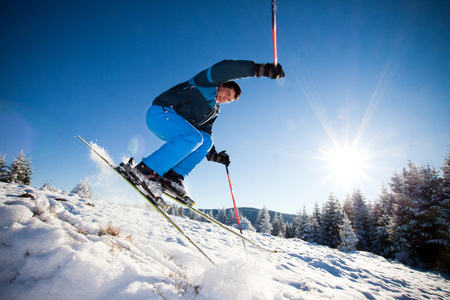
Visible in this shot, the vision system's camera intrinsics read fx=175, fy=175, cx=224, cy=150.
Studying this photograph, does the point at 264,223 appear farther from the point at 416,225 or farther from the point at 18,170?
the point at 18,170

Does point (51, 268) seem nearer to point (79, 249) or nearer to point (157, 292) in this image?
point (79, 249)

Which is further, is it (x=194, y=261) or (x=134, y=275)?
(x=194, y=261)

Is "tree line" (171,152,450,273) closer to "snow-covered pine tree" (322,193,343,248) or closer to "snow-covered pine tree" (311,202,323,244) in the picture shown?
"snow-covered pine tree" (322,193,343,248)

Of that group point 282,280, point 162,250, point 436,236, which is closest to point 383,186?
point 436,236

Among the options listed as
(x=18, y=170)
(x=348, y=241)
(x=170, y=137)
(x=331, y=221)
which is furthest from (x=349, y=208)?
(x=18, y=170)

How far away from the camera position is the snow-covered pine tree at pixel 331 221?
23750 mm

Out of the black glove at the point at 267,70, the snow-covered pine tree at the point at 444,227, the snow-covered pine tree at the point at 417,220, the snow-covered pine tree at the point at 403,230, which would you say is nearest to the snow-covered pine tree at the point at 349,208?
the snow-covered pine tree at the point at 403,230

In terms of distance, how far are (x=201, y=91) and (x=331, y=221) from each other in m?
29.3

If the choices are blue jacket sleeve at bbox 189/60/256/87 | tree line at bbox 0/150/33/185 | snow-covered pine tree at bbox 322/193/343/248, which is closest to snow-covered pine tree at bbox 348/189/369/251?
snow-covered pine tree at bbox 322/193/343/248

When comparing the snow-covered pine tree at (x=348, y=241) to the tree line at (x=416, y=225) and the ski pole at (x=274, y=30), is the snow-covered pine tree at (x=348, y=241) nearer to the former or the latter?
the tree line at (x=416, y=225)

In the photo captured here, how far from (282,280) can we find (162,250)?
7.23 feet

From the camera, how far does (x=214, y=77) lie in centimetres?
222

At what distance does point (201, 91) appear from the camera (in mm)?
2594

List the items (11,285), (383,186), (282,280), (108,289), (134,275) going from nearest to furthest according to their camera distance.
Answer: (11,285), (108,289), (134,275), (282,280), (383,186)
